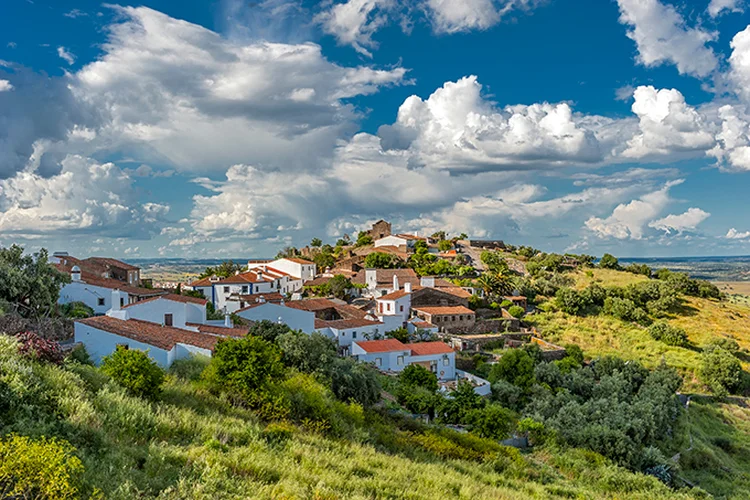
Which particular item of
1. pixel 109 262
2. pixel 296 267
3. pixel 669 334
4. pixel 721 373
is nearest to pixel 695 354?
pixel 669 334

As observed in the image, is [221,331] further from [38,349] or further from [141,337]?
[38,349]

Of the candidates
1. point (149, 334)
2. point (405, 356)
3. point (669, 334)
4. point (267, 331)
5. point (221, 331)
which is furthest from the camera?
point (669, 334)

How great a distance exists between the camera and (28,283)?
22.5 metres

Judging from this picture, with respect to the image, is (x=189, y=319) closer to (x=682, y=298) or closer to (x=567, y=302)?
(x=567, y=302)

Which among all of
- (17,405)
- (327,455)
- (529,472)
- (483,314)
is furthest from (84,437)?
(483,314)

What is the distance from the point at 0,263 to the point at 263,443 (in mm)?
21354

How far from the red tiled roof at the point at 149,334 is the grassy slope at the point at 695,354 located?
73.7 feet

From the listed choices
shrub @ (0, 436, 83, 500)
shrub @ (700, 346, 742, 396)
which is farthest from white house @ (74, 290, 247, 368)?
shrub @ (700, 346, 742, 396)

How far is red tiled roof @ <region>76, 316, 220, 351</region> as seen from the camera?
1675 centimetres

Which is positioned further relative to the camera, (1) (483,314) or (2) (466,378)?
(1) (483,314)

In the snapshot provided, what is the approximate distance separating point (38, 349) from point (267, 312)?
70.5 ft

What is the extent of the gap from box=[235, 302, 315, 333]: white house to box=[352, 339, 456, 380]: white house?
335 centimetres

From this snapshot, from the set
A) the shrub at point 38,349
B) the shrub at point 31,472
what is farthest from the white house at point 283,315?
the shrub at point 31,472

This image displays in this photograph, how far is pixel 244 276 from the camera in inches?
1945
